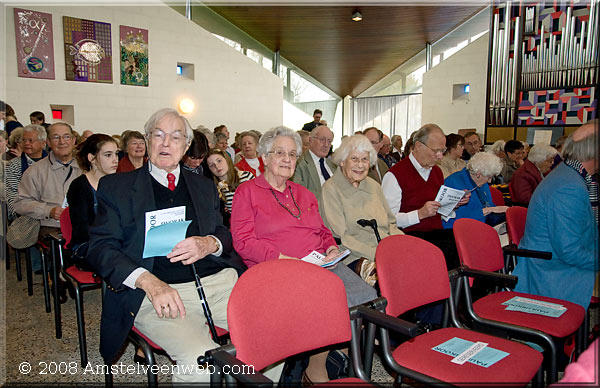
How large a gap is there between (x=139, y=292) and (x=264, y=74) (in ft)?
30.0

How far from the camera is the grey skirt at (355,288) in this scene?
7.18 ft

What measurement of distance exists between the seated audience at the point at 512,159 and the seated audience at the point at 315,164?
3.11m

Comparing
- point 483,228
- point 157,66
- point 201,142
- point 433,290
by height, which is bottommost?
point 433,290

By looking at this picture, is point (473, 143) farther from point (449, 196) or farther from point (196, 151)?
point (196, 151)

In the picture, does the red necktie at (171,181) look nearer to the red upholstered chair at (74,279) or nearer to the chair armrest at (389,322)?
the red upholstered chair at (74,279)

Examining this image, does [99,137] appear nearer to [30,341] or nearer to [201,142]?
[201,142]

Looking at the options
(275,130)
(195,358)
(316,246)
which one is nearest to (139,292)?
(195,358)

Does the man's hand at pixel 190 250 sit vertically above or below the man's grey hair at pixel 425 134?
below

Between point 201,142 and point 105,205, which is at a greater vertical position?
point 201,142

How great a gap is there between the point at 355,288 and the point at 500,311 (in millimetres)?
775

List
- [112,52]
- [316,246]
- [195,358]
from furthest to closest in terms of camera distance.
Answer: [112,52] < [316,246] < [195,358]

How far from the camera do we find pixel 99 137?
3.07 m

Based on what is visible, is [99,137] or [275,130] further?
[99,137]

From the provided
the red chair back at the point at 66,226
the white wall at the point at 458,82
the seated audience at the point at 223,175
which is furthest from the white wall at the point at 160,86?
the red chair back at the point at 66,226
